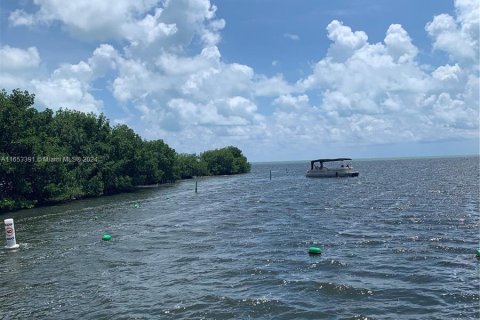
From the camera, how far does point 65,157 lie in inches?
2381

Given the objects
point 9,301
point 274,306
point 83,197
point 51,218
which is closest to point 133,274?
point 9,301

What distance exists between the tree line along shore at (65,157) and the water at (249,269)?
1557 centimetres

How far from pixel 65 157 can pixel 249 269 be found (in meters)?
49.5

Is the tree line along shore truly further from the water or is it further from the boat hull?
the boat hull

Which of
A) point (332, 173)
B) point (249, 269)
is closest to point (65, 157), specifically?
point (249, 269)

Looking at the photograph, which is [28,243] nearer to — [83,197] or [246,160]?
[83,197]

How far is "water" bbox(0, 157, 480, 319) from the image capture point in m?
14.0

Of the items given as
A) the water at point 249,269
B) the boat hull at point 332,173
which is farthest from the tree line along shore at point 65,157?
the boat hull at point 332,173

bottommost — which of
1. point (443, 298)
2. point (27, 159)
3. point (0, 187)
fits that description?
point (443, 298)

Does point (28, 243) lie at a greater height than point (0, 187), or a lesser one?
lesser

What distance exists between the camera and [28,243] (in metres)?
26.8

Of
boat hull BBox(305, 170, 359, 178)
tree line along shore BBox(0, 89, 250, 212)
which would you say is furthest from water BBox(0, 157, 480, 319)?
boat hull BBox(305, 170, 359, 178)

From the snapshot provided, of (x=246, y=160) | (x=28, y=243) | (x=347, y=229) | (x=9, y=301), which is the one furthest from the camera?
(x=246, y=160)

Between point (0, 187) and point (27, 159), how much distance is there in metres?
4.24
